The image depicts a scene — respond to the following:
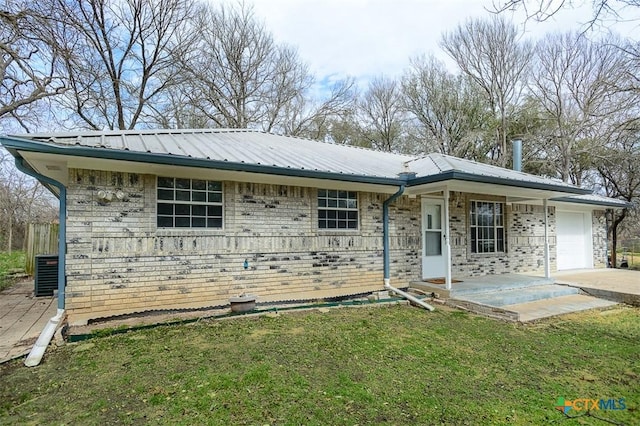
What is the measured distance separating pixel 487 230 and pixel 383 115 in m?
15.5

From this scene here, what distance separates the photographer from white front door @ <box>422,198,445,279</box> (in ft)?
31.3

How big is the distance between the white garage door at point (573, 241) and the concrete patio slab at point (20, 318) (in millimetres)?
14736

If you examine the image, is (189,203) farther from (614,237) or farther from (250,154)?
(614,237)

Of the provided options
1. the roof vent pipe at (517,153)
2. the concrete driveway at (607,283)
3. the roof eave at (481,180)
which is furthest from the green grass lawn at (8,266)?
the roof vent pipe at (517,153)

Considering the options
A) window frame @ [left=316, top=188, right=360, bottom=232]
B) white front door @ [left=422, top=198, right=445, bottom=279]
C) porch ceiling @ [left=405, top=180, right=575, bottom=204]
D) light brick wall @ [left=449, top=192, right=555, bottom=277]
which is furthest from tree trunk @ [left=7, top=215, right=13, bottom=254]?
light brick wall @ [left=449, top=192, right=555, bottom=277]

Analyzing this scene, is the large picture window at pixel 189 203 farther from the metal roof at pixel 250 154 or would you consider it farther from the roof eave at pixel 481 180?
the roof eave at pixel 481 180

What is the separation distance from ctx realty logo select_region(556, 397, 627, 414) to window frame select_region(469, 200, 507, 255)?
22.6 ft

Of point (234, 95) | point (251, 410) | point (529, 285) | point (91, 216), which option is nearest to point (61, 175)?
point (91, 216)

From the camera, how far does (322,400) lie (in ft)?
11.1

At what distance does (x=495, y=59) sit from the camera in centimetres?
2028

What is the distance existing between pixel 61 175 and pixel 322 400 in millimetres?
6259

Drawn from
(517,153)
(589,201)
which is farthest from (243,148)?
(589,201)

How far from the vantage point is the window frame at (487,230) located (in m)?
10.3

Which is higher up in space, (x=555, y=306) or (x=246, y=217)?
(x=246, y=217)
